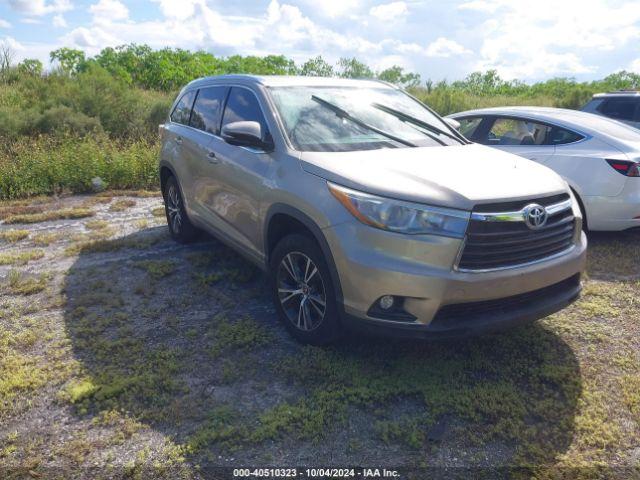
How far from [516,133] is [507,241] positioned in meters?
4.00

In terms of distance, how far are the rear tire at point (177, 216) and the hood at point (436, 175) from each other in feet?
8.60

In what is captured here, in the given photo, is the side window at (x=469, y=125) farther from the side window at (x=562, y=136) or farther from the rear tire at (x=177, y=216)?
the rear tire at (x=177, y=216)

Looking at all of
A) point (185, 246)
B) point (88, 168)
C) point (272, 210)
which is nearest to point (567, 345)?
point (272, 210)

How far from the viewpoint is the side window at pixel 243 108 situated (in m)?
4.22

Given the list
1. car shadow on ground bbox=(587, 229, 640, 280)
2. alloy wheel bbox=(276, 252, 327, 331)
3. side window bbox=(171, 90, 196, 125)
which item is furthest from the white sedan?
side window bbox=(171, 90, 196, 125)

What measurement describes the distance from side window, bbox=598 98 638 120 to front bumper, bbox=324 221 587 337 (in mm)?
7583

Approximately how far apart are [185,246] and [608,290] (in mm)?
4449

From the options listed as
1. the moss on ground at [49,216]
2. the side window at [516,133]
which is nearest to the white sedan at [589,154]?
Result: the side window at [516,133]

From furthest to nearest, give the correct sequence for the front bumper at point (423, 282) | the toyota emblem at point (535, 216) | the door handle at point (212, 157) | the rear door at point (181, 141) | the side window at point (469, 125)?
the side window at point (469, 125)
the rear door at point (181, 141)
the door handle at point (212, 157)
the toyota emblem at point (535, 216)
the front bumper at point (423, 282)

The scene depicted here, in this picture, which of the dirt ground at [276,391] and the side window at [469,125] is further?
the side window at [469,125]

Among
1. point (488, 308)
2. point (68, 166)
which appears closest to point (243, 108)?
point (488, 308)

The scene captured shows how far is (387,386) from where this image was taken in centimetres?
330

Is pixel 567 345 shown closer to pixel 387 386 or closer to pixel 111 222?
pixel 387 386

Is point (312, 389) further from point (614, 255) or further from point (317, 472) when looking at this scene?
point (614, 255)
